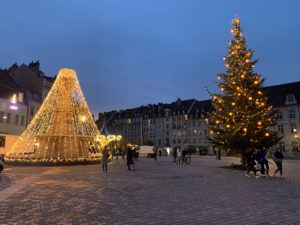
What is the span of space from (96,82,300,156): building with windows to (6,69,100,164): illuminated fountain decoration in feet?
122

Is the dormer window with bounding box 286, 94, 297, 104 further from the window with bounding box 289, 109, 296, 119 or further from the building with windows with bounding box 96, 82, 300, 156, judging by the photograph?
the window with bounding box 289, 109, 296, 119

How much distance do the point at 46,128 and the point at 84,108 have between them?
425cm

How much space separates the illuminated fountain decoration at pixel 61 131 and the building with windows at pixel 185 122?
37322mm

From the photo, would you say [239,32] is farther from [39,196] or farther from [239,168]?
[39,196]

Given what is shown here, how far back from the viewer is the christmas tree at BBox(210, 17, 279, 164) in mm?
21594

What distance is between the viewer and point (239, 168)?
72.8 ft

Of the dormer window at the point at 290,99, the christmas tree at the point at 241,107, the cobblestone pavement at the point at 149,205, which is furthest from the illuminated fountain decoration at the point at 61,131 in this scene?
the dormer window at the point at 290,99

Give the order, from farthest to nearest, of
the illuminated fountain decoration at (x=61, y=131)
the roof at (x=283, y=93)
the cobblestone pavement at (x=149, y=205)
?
the roof at (x=283, y=93), the illuminated fountain decoration at (x=61, y=131), the cobblestone pavement at (x=149, y=205)

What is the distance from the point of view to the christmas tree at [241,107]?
21594 mm

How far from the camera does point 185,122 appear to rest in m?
89.4

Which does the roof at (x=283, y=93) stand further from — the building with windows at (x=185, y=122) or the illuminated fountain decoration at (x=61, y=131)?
the illuminated fountain decoration at (x=61, y=131)

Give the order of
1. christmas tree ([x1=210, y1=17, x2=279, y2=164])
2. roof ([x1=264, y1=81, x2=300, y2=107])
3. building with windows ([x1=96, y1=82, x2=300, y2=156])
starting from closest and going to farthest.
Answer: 1. christmas tree ([x1=210, y1=17, x2=279, y2=164])
2. building with windows ([x1=96, y1=82, x2=300, y2=156])
3. roof ([x1=264, y1=81, x2=300, y2=107])

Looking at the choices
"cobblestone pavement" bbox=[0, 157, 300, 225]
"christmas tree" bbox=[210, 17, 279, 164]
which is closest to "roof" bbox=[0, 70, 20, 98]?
"christmas tree" bbox=[210, 17, 279, 164]

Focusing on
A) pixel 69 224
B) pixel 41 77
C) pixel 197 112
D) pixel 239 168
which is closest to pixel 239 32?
pixel 239 168
